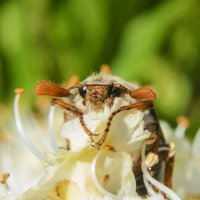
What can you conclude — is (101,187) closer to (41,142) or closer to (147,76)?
(41,142)

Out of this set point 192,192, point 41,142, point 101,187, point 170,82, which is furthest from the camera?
point 170,82

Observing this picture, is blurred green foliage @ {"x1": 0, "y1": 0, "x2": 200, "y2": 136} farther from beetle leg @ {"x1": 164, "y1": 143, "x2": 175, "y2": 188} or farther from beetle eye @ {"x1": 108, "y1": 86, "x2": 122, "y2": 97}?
beetle eye @ {"x1": 108, "y1": 86, "x2": 122, "y2": 97}

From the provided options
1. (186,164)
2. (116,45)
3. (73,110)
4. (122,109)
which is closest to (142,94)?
(122,109)

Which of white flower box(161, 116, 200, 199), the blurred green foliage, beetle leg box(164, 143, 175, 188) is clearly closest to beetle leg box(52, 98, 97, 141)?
beetle leg box(164, 143, 175, 188)

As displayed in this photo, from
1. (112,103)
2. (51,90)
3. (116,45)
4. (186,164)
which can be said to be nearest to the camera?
(112,103)

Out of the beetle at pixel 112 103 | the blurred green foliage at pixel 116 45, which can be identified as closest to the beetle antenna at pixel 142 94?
the beetle at pixel 112 103

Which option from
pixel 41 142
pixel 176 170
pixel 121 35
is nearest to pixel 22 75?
pixel 121 35

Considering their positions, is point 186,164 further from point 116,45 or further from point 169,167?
point 116,45
